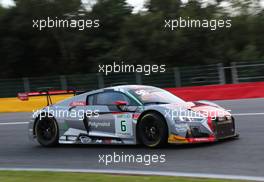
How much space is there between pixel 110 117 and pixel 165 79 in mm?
13168

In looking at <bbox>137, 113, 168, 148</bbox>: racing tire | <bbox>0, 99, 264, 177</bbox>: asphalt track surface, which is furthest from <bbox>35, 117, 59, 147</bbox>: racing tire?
<bbox>137, 113, 168, 148</bbox>: racing tire

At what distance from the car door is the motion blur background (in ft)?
61.5

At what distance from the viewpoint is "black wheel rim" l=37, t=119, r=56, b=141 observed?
467 inches

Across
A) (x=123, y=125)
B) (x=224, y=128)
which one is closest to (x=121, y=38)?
(x=123, y=125)

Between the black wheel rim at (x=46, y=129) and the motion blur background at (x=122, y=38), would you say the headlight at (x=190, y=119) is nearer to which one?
the black wheel rim at (x=46, y=129)

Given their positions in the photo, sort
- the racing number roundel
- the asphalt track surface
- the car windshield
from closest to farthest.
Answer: the asphalt track surface, the racing number roundel, the car windshield

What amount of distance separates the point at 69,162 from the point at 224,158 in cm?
261

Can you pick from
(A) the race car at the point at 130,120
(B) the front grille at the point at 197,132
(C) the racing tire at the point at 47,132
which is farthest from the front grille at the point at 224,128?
(C) the racing tire at the point at 47,132

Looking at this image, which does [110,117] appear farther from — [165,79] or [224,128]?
[165,79]

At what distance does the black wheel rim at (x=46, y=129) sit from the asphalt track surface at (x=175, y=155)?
0.26 metres

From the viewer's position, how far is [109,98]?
11.1 meters

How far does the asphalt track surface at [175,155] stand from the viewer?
8.34 metres

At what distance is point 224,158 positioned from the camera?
349 inches

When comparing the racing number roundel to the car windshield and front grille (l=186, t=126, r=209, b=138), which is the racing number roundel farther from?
front grille (l=186, t=126, r=209, b=138)
